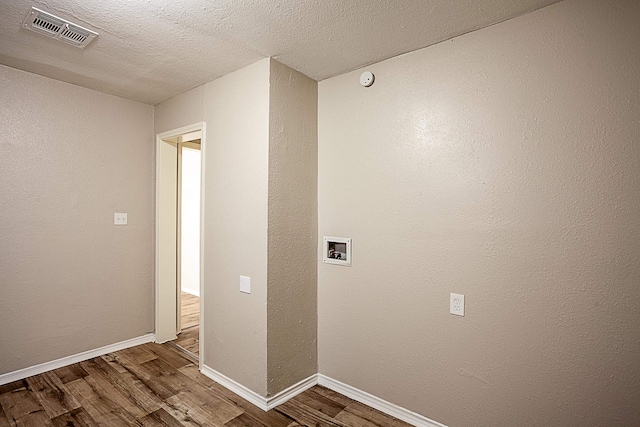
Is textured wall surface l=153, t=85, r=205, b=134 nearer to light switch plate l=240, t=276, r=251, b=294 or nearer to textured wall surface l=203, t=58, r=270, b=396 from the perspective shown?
textured wall surface l=203, t=58, r=270, b=396

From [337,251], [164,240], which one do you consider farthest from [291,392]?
[164,240]

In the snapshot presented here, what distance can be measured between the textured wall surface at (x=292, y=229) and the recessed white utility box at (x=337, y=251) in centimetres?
11

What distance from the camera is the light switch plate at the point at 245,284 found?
2.47 metres

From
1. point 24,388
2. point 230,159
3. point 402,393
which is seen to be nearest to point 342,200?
point 230,159

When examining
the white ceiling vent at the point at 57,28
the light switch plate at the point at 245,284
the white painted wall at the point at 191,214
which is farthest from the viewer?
the white painted wall at the point at 191,214

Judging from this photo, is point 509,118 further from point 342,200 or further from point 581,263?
point 342,200

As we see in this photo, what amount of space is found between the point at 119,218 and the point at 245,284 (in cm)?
170

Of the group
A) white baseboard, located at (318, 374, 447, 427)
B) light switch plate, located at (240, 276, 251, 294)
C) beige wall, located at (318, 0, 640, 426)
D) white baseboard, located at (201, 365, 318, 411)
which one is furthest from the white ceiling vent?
white baseboard, located at (318, 374, 447, 427)

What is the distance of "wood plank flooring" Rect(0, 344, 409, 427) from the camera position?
2.18 meters

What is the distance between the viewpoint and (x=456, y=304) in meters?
2.04

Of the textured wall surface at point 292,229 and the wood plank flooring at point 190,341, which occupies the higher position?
the textured wall surface at point 292,229

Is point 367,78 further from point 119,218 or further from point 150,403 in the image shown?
point 150,403

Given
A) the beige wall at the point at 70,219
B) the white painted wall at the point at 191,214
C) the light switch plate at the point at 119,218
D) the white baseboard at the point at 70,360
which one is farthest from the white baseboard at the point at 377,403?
the white painted wall at the point at 191,214

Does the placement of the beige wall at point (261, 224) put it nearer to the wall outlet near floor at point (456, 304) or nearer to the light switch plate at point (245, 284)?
the light switch plate at point (245, 284)
